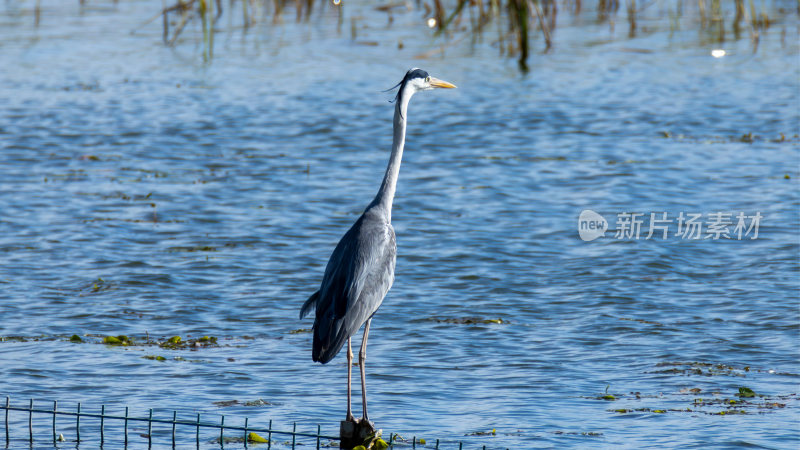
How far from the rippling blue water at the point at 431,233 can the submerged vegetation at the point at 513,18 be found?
855mm

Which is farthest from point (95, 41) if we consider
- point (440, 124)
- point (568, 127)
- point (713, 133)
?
point (713, 133)

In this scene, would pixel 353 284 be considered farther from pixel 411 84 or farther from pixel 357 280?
pixel 411 84

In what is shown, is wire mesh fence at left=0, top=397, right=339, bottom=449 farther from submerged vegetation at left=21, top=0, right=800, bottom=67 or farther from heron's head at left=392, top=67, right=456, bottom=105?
submerged vegetation at left=21, top=0, right=800, bottom=67

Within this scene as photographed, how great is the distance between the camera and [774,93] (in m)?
21.8

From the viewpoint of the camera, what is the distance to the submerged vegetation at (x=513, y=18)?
2709cm

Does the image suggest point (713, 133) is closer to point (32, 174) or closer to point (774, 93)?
point (774, 93)

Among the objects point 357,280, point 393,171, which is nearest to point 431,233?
point 393,171

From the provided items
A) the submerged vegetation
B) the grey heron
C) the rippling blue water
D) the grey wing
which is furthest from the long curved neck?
the submerged vegetation

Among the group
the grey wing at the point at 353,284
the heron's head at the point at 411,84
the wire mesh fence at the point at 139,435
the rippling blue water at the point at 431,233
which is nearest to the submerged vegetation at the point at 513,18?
the rippling blue water at the point at 431,233

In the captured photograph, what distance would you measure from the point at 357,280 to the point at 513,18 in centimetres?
2000

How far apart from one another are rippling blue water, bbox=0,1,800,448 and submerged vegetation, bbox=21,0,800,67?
855 mm

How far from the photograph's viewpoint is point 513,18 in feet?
87.9

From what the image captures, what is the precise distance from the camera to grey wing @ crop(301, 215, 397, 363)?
7480 mm

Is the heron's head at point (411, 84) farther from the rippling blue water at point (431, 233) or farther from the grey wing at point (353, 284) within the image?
the rippling blue water at point (431, 233)
